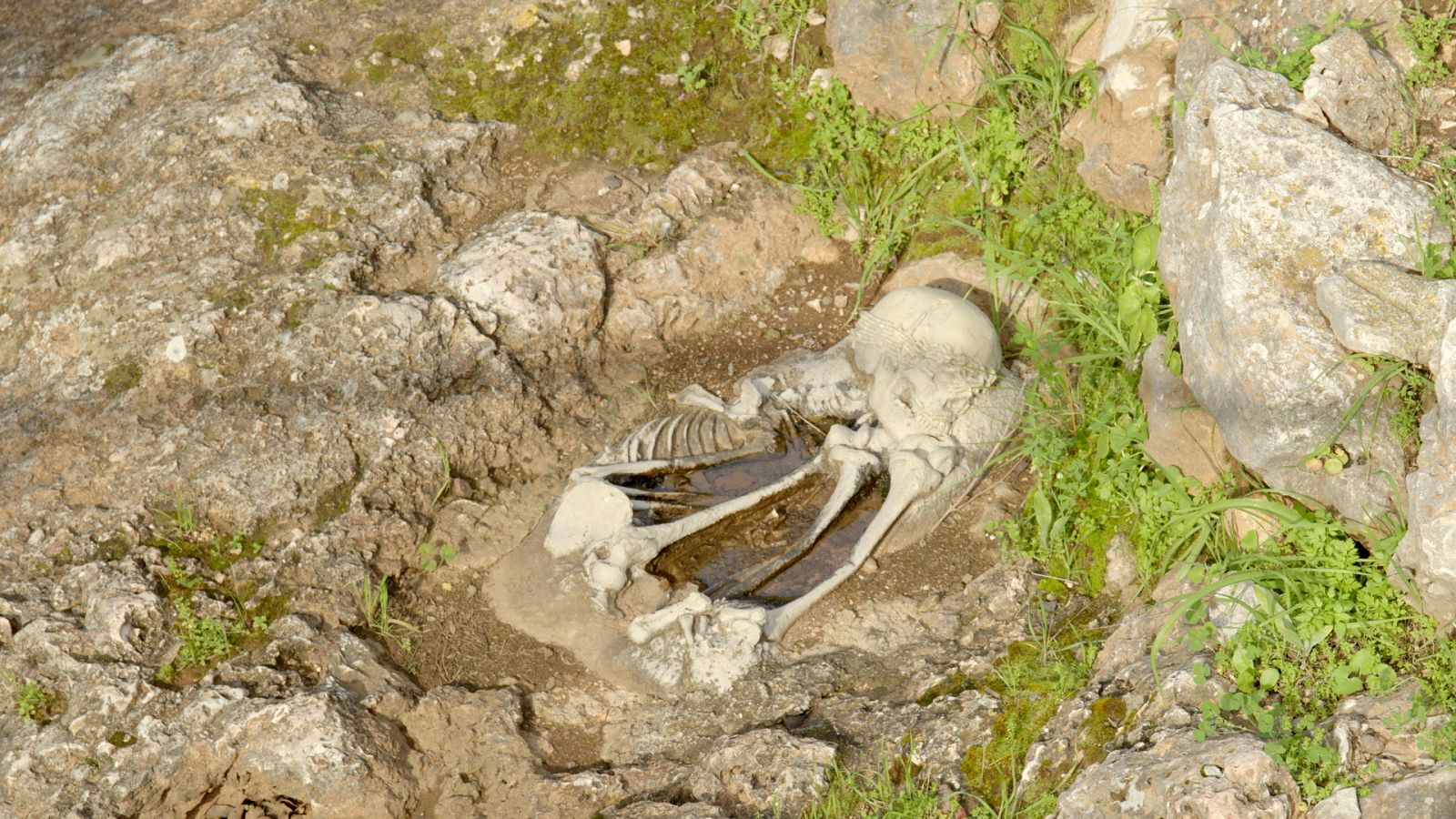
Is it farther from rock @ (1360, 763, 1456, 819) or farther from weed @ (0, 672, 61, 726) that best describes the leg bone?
weed @ (0, 672, 61, 726)

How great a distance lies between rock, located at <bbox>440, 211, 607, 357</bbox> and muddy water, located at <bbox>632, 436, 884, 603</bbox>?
2.98ft

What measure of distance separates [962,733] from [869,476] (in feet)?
4.17

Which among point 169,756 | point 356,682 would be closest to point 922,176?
point 356,682

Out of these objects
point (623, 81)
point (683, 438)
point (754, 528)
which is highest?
point (623, 81)

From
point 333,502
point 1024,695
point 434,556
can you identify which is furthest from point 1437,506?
point 333,502

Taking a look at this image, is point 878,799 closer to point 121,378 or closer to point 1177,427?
point 1177,427

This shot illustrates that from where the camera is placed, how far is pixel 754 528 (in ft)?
15.8

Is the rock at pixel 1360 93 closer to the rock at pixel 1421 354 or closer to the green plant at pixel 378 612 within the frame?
the rock at pixel 1421 354

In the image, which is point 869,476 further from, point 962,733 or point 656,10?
point 656,10

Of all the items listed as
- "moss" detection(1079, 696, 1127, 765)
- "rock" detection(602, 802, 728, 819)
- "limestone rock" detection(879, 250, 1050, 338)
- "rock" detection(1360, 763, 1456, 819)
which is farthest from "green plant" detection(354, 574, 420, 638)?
"rock" detection(1360, 763, 1456, 819)

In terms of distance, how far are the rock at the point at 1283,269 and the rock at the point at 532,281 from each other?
2588 millimetres

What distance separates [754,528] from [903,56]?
8.20ft

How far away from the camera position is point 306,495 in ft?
15.4

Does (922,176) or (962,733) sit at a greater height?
(922,176)
